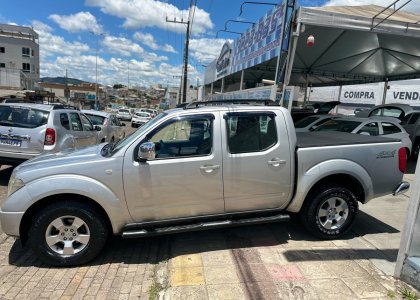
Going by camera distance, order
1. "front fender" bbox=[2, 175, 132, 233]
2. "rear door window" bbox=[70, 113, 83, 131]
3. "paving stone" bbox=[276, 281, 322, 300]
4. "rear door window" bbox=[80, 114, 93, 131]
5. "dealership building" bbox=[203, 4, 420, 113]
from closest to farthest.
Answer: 1. "paving stone" bbox=[276, 281, 322, 300]
2. "front fender" bbox=[2, 175, 132, 233]
3. "rear door window" bbox=[70, 113, 83, 131]
4. "dealership building" bbox=[203, 4, 420, 113]
5. "rear door window" bbox=[80, 114, 93, 131]

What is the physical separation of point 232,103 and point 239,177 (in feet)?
4.46

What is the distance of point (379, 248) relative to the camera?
445cm

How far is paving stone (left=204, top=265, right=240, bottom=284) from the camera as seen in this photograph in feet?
11.8

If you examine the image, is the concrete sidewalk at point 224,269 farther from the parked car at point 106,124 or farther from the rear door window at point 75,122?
the parked car at point 106,124

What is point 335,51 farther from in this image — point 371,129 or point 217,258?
point 217,258

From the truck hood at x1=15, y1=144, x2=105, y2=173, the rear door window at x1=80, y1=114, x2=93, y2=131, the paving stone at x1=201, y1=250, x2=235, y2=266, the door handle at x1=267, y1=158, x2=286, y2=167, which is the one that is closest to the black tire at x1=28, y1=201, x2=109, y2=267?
the truck hood at x1=15, y1=144, x2=105, y2=173

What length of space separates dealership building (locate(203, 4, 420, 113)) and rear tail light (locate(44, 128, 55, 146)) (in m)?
5.84

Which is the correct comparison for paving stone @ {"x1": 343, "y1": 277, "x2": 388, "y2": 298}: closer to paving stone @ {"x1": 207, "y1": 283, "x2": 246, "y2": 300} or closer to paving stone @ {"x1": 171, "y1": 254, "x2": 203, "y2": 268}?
paving stone @ {"x1": 207, "y1": 283, "x2": 246, "y2": 300}

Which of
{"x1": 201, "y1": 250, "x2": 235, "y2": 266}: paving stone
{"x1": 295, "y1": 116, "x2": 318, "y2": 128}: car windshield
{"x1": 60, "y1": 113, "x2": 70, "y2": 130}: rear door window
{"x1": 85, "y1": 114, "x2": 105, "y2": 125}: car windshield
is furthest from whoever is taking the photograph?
{"x1": 85, "y1": 114, "x2": 105, "y2": 125}: car windshield

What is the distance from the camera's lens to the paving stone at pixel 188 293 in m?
3.31

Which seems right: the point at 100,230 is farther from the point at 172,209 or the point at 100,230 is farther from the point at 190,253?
the point at 190,253

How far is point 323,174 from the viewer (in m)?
4.45

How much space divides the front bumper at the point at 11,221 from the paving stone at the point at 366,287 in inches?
141

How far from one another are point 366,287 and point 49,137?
6.39 m
